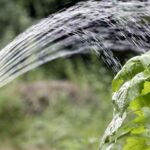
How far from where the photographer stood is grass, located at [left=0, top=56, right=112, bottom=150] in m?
5.42

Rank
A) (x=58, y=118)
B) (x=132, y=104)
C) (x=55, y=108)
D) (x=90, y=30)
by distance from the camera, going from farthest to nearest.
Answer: (x=55, y=108) → (x=58, y=118) → (x=90, y=30) → (x=132, y=104)

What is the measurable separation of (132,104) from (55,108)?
466 centimetres

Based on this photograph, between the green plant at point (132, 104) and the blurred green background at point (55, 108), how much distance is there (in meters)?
3.08

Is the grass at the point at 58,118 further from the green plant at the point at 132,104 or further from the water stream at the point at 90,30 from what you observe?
the green plant at the point at 132,104

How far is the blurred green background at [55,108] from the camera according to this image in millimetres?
5441

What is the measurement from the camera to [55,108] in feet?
20.1

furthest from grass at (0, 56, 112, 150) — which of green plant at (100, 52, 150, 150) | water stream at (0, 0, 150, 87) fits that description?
green plant at (100, 52, 150, 150)

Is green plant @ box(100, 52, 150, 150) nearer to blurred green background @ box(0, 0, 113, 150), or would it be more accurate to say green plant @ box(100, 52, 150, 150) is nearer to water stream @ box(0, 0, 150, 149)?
water stream @ box(0, 0, 150, 149)

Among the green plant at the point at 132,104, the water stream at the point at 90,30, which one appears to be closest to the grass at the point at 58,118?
the water stream at the point at 90,30

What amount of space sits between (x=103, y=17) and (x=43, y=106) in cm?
433

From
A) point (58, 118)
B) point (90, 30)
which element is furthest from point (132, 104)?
point (58, 118)

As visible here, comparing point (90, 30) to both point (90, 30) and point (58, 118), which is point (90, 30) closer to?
point (90, 30)

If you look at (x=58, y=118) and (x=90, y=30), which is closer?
(x=90, y=30)

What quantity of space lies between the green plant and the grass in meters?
3.36
